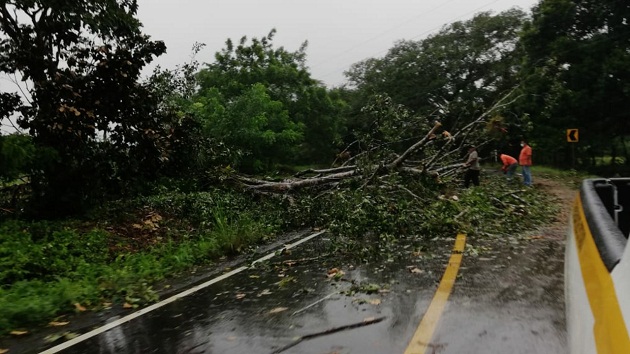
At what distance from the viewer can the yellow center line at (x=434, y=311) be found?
370 centimetres

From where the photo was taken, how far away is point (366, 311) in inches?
183

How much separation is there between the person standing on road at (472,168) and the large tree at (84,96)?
342 inches

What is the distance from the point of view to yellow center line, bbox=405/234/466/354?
3.70 metres

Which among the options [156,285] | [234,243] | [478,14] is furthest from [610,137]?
[156,285]

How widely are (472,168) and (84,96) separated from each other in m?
10.6

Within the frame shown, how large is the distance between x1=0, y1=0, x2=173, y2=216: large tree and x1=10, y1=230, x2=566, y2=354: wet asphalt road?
487cm

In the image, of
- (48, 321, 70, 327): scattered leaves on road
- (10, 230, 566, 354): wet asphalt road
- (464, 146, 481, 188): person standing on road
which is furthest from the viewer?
(464, 146, 481, 188): person standing on road

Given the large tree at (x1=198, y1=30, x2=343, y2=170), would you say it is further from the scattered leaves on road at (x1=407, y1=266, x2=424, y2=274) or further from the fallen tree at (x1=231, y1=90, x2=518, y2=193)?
the scattered leaves on road at (x1=407, y1=266, x2=424, y2=274)

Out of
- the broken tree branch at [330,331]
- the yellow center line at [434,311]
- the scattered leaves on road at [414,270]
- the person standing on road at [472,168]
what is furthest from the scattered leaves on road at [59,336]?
the person standing on road at [472,168]

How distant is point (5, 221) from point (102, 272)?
3810mm

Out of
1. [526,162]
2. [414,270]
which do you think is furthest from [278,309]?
[526,162]

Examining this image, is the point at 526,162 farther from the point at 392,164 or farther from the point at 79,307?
the point at 79,307

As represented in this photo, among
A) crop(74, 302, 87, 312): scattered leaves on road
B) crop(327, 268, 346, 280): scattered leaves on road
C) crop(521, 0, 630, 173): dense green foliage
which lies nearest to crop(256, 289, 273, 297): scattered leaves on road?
crop(327, 268, 346, 280): scattered leaves on road

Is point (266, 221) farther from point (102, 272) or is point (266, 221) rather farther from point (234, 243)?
point (102, 272)
